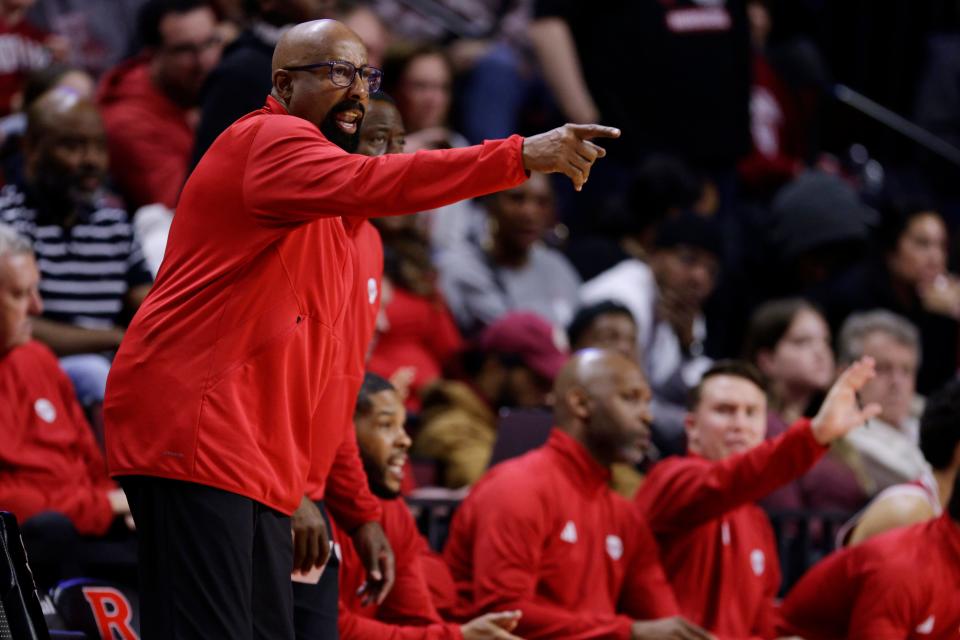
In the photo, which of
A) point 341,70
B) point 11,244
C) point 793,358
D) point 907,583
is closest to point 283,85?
point 341,70

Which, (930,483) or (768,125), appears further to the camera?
(768,125)

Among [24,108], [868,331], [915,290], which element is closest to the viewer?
[24,108]

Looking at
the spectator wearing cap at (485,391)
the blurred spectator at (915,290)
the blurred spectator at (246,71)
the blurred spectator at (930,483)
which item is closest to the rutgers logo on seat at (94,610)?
the blurred spectator at (246,71)

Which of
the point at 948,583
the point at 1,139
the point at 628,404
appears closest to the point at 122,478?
the point at 628,404

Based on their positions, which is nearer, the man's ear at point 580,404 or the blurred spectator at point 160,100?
the man's ear at point 580,404

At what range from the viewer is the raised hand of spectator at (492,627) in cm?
475

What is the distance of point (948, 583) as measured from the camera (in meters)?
5.38

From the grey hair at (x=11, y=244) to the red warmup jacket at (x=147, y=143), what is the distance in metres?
1.59

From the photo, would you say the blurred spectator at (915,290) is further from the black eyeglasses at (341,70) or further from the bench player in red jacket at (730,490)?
the black eyeglasses at (341,70)

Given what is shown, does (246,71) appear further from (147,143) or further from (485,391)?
(485,391)

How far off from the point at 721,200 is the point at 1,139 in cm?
378

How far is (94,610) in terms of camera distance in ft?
15.3

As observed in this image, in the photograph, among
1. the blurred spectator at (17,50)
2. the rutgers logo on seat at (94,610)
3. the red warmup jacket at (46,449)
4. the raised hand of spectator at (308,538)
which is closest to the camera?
the raised hand of spectator at (308,538)

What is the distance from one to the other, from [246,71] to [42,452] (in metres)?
1.30
